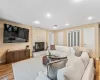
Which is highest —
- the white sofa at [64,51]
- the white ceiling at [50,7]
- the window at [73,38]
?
the white ceiling at [50,7]

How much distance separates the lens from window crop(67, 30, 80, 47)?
20.4 feet

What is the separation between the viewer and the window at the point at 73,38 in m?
6.21

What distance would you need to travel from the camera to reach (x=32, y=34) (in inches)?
242

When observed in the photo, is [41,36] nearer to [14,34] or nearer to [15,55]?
[14,34]

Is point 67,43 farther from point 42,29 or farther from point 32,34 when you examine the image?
point 32,34

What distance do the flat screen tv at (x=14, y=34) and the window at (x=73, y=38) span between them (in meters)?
3.50

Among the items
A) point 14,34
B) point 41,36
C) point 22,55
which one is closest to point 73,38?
point 41,36

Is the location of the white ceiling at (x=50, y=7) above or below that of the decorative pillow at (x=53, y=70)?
above

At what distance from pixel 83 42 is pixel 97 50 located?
42.0 inches

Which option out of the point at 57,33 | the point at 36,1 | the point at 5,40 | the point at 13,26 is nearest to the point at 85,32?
the point at 57,33

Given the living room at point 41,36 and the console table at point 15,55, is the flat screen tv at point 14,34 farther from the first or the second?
the console table at point 15,55

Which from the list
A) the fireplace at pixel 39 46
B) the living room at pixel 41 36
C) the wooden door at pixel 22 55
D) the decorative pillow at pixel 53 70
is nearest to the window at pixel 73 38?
the living room at pixel 41 36

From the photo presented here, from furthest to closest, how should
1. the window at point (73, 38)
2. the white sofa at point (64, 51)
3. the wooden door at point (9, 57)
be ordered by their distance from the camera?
the window at point (73, 38) < the wooden door at point (9, 57) < the white sofa at point (64, 51)

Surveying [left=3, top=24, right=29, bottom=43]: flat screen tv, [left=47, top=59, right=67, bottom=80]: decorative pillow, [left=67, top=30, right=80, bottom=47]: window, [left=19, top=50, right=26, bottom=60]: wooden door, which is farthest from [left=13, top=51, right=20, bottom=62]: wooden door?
[left=67, top=30, right=80, bottom=47]: window
